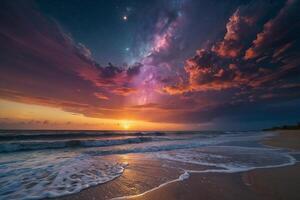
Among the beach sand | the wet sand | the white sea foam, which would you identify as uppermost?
the wet sand

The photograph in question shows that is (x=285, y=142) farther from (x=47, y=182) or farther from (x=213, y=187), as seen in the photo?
(x=47, y=182)

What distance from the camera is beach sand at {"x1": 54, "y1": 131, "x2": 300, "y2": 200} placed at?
383cm

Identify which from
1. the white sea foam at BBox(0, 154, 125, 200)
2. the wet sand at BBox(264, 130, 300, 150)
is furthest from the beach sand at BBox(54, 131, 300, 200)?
the wet sand at BBox(264, 130, 300, 150)

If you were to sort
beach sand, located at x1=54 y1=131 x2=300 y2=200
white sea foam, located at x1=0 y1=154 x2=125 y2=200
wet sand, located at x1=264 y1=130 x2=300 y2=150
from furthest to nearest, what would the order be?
1. wet sand, located at x1=264 y1=130 x2=300 y2=150
2. white sea foam, located at x1=0 y1=154 x2=125 y2=200
3. beach sand, located at x1=54 y1=131 x2=300 y2=200

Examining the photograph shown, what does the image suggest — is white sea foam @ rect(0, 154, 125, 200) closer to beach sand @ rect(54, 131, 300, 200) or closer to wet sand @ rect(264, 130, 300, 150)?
beach sand @ rect(54, 131, 300, 200)

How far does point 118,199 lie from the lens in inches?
146

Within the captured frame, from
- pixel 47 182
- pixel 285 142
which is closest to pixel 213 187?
pixel 47 182

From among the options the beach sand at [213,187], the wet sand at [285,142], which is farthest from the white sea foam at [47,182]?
the wet sand at [285,142]

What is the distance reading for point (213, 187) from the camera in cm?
443

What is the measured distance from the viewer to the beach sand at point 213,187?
3.83 metres

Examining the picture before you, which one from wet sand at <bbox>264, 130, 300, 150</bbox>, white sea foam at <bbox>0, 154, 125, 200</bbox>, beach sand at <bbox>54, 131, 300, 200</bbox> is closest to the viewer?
beach sand at <bbox>54, 131, 300, 200</bbox>

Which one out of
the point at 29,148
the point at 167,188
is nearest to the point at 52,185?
the point at 167,188

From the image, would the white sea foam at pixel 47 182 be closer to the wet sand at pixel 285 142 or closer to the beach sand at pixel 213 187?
the beach sand at pixel 213 187

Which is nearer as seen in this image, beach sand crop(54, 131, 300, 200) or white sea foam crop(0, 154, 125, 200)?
beach sand crop(54, 131, 300, 200)
